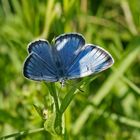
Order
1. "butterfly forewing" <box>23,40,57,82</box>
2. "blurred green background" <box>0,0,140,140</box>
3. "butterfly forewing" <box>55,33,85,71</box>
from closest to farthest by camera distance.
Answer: "butterfly forewing" <box>23,40,57,82</box> < "butterfly forewing" <box>55,33,85,71</box> < "blurred green background" <box>0,0,140,140</box>

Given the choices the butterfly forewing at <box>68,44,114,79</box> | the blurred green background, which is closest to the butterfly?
the butterfly forewing at <box>68,44,114,79</box>

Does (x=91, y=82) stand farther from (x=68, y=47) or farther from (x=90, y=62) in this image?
(x=90, y=62)

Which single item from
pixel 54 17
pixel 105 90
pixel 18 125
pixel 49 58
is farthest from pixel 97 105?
pixel 49 58

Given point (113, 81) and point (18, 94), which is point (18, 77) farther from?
point (113, 81)

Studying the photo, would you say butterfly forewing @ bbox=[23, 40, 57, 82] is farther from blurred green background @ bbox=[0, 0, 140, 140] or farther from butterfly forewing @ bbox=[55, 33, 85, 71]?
blurred green background @ bbox=[0, 0, 140, 140]

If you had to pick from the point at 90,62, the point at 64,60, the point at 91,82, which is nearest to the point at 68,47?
the point at 64,60

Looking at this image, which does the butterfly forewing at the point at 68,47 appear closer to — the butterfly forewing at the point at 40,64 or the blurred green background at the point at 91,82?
the butterfly forewing at the point at 40,64

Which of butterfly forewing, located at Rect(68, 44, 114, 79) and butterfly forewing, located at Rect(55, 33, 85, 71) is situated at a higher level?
butterfly forewing, located at Rect(55, 33, 85, 71)
